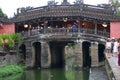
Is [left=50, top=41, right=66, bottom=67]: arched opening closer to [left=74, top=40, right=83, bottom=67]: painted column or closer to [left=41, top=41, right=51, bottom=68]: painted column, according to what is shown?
[left=41, top=41, right=51, bottom=68]: painted column

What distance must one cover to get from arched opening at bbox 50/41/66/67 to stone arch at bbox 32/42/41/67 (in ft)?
4.74

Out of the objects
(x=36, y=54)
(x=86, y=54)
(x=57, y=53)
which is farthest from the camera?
(x=57, y=53)

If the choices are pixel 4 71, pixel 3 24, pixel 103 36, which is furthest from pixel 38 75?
pixel 3 24

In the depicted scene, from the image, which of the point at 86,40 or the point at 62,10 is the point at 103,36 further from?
the point at 62,10

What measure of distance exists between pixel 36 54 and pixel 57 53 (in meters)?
4.02

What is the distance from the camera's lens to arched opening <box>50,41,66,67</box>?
42053mm

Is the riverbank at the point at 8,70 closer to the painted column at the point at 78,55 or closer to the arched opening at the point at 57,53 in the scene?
the painted column at the point at 78,55

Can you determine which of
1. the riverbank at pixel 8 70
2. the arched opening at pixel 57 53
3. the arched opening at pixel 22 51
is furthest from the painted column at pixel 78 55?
the arched opening at pixel 22 51

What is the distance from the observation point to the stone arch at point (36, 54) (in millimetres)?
38719

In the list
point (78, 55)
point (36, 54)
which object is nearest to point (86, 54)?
point (36, 54)

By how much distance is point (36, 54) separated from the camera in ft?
135

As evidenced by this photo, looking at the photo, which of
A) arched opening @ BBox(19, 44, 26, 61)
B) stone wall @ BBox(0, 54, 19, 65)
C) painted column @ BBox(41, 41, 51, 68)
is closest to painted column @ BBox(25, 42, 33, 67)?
stone wall @ BBox(0, 54, 19, 65)

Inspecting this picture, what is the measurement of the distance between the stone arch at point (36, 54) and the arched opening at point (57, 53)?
145 cm

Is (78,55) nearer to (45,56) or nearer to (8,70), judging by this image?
(45,56)
